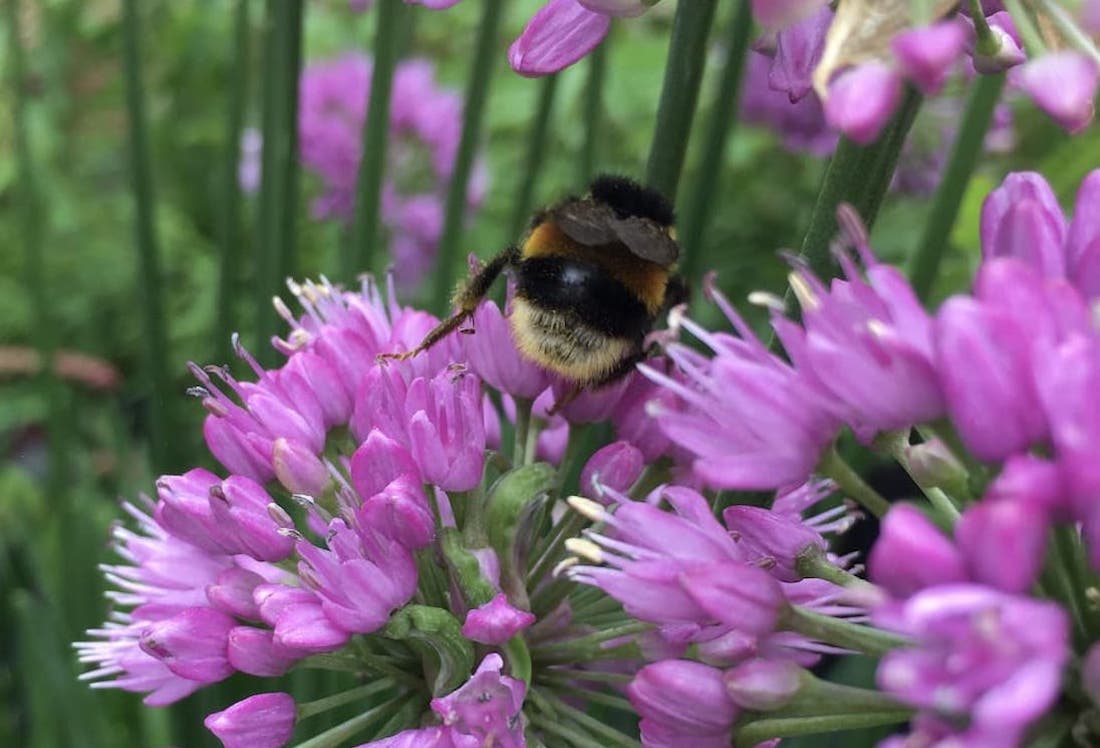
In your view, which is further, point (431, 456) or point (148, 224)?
point (148, 224)

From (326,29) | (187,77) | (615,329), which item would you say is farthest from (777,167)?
(615,329)

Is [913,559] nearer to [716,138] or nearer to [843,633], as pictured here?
[843,633]

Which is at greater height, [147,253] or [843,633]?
[843,633]

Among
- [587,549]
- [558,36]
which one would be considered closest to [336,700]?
[587,549]

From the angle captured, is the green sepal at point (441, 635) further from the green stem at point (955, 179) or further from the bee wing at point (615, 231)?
the green stem at point (955, 179)

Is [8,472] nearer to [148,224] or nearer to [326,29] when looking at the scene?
[326,29]

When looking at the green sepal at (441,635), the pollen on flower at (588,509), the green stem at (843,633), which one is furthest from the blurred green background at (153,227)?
the green stem at (843,633)
